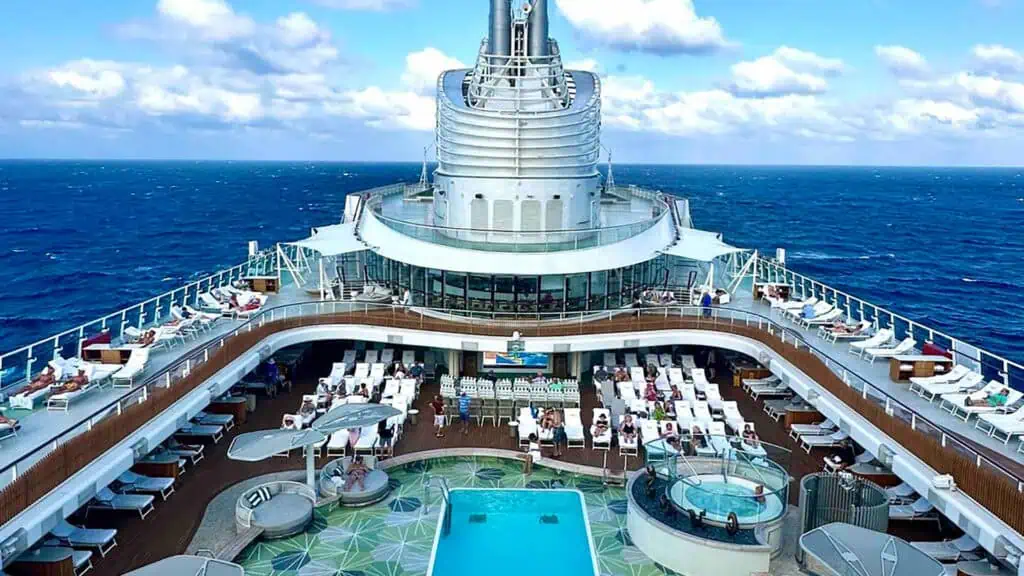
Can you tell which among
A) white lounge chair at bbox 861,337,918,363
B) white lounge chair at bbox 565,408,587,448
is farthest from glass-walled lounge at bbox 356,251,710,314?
white lounge chair at bbox 861,337,918,363

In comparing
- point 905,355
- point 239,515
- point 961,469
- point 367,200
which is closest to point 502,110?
point 367,200

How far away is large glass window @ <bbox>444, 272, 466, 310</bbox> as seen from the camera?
24.5 metres

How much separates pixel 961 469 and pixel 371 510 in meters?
10.6

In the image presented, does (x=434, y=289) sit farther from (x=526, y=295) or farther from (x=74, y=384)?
(x=74, y=384)

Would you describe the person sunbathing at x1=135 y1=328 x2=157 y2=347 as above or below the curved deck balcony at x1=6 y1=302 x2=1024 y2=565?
above

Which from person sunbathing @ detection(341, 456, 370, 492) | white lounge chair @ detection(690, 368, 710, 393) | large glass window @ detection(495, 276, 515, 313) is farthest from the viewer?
large glass window @ detection(495, 276, 515, 313)

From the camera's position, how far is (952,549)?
13.7 meters

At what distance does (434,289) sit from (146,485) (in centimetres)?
1114

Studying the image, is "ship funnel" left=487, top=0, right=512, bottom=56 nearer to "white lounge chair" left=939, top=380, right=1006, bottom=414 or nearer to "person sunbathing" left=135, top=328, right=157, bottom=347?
"person sunbathing" left=135, top=328, right=157, bottom=347

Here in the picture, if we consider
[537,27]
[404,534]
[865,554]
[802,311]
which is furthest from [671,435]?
[537,27]

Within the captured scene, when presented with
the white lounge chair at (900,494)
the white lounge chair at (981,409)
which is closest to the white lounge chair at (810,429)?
the white lounge chair at (900,494)

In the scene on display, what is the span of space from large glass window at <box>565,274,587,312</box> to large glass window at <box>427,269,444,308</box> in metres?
3.99

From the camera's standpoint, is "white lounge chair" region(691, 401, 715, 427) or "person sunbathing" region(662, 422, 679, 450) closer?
"person sunbathing" region(662, 422, 679, 450)

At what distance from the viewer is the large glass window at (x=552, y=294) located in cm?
2416
